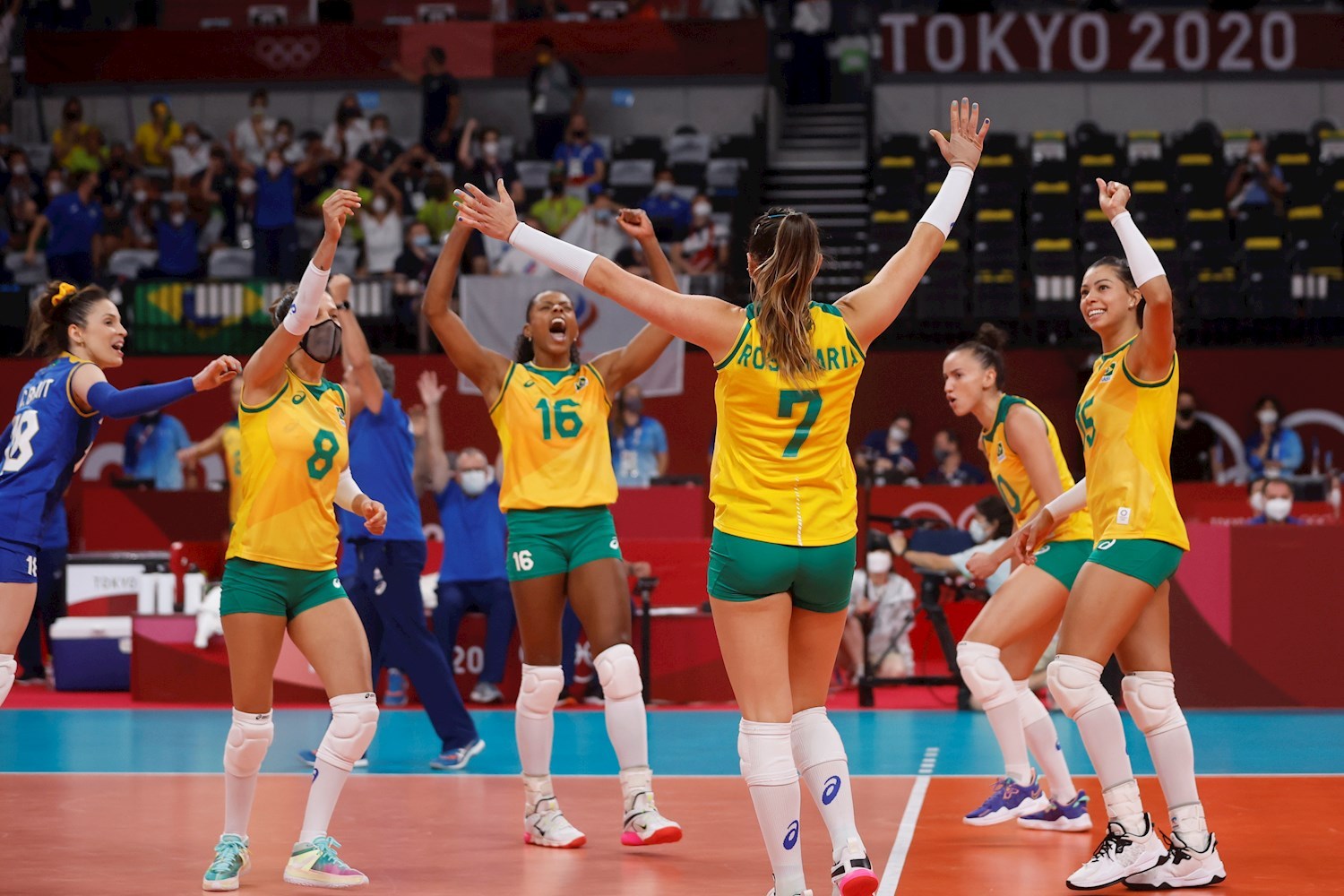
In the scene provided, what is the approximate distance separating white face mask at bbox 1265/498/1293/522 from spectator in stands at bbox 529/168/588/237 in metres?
8.85

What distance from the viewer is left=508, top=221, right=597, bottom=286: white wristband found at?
16.0ft

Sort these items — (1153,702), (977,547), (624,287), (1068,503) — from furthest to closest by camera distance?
(977,547)
(1068,503)
(1153,702)
(624,287)

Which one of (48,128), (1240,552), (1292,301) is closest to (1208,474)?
(1292,301)

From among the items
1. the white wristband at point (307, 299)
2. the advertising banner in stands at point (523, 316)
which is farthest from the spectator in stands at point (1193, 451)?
the white wristband at point (307, 299)

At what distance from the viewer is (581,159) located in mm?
20141

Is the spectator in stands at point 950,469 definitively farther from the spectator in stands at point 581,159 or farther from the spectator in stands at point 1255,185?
the spectator in stands at point 581,159

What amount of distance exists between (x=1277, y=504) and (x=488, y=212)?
30.0 ft

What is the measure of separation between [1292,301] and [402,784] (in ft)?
43.3

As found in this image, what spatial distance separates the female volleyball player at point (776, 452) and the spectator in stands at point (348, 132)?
16.9 metres

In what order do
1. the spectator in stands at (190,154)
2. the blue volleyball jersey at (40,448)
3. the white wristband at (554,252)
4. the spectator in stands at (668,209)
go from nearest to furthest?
the white wristband at (554,252) → the blue volleyball jersey at (40,448) → the spectator in stands at (668,209) → the spectator in stands at (190,154)

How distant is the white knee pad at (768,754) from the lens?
4.87 m

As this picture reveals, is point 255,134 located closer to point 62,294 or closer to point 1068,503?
point 62,294

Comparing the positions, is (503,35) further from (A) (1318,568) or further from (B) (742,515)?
(B) (742,515)

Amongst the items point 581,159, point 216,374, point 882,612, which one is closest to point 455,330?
point 216,374
